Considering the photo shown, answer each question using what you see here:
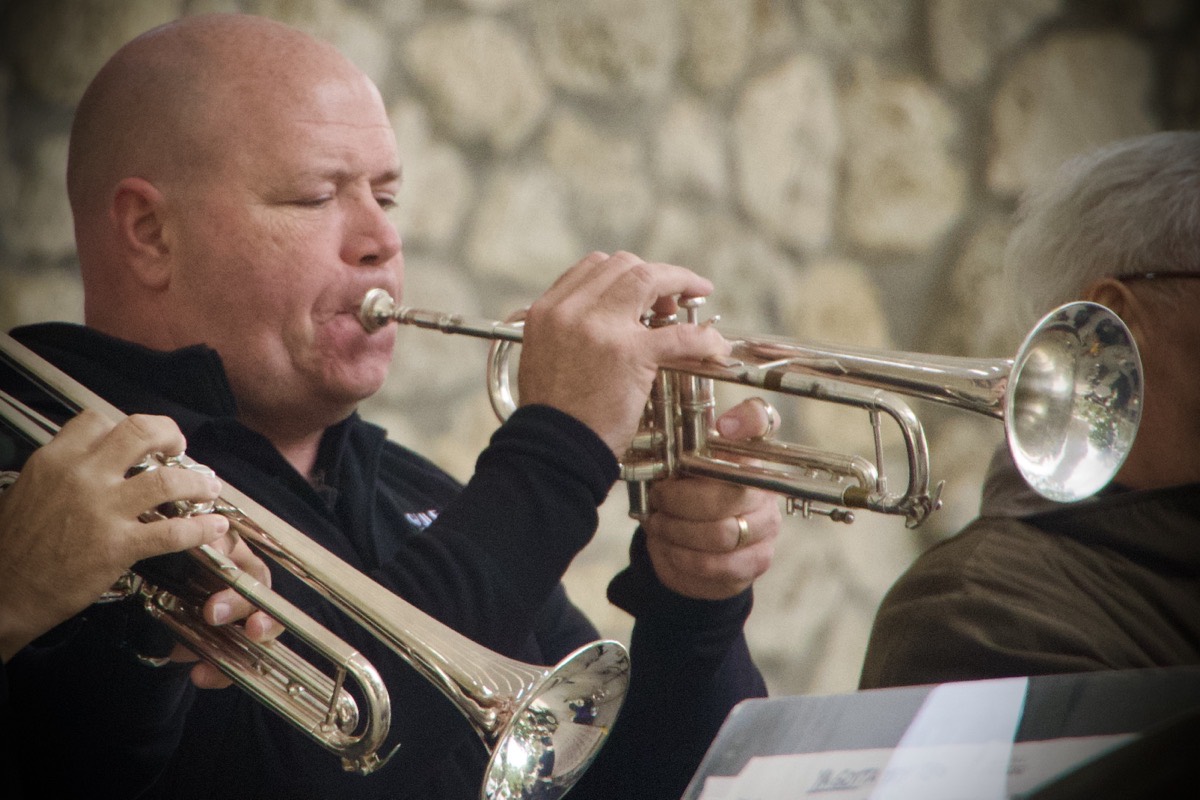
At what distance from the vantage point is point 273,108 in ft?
5.21

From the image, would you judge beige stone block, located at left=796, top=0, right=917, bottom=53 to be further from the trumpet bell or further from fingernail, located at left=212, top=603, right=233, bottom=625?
fingernail, located at left=212, top=603, right=233, bottom=625

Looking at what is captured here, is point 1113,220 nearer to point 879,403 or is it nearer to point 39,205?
point 879,403

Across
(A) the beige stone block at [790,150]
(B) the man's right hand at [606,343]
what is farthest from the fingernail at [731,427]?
(A) the beige stone block at [790,150]

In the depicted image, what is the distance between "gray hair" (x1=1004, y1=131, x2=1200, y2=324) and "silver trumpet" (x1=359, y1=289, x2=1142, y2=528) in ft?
0.84

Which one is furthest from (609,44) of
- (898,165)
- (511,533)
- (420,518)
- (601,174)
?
(511,533)

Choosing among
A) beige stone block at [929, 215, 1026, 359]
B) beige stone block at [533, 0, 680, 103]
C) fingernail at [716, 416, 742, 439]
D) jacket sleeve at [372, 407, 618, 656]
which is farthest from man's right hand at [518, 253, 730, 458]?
beige stone block at [929, 215, 1026, 359]

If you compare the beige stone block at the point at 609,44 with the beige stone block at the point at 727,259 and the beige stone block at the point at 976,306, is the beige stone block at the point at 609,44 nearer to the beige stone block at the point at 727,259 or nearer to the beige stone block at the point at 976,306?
the beige stone block at the point at 727,259

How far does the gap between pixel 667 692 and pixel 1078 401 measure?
0.66 meters

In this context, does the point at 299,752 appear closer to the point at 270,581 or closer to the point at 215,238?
the point at 270,581

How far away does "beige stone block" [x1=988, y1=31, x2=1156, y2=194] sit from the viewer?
317 cm

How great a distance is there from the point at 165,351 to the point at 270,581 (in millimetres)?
392

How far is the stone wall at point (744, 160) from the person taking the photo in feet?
7.25

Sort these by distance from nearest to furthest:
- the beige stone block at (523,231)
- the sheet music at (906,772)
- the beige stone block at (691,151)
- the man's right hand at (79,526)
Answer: the sheet music at (906,772) → the man's right hand at (79,526) → the beige stone block at (523,231) → the beige stone block at (691,151)

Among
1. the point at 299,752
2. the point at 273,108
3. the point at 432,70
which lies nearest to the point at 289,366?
the point at 273,108
